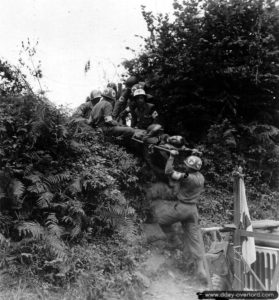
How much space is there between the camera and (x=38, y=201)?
709 centimetres

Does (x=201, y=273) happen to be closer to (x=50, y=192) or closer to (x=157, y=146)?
(x=157, y=146)

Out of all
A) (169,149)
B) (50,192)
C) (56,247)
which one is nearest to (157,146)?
(169,149)

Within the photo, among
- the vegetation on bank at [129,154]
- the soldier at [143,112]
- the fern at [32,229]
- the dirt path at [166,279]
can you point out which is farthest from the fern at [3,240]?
the soldier at [143,112]

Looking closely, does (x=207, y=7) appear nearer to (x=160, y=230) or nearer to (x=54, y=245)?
(x=160, y=230)

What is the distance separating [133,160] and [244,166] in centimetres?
416

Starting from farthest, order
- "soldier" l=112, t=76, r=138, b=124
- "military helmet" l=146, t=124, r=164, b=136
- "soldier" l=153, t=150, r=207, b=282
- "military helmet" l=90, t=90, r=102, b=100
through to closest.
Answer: "military helmet" l=90, t=90, r=102, b=100, "soldier" l=112, t=76, r=138, b=124, "military helmet" l=146, t=124, r=164, b=136, "soldier" l=153, t=150, r=207, b=282

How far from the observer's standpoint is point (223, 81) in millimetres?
11539

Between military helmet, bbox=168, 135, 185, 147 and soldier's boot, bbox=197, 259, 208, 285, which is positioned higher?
military helmet, bbox=168, 135, 185, 147

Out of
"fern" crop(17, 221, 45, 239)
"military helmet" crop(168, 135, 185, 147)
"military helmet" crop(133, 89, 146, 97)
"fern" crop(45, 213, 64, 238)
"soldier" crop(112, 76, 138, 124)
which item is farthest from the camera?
"soldier" crop(112, 76, 138, 124)

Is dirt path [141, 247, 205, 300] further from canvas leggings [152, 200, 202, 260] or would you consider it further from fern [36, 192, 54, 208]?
fern [36, 192, 54, 208]

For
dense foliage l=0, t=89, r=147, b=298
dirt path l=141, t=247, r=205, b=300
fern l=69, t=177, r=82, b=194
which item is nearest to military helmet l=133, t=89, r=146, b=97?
dense foliage l=0, t=89, r=147, b=298

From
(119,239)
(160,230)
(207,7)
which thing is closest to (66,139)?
(119,239)

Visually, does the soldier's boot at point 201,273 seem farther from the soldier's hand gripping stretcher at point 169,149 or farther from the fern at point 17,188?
the fern at point 17,188

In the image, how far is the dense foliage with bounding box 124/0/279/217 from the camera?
11.2m
